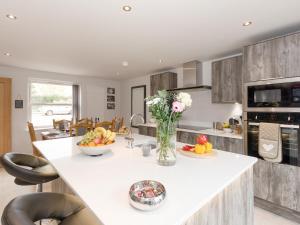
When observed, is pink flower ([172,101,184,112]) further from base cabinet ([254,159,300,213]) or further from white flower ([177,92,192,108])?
base cabinet ([254,159,300,213])

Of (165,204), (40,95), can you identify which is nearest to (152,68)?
(40,95)

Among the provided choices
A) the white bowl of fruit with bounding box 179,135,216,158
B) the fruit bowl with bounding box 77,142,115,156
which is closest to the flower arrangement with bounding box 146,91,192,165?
the white bowl of fruit with bounding box 179,135,216,158

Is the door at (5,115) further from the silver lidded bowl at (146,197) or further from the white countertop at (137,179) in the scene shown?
the silver lidded bowl at (146,197)

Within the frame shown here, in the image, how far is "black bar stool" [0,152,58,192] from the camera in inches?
50.8

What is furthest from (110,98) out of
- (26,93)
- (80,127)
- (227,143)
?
(227,143)

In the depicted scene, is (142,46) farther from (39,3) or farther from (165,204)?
(165,204)

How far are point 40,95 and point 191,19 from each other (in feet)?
14.5

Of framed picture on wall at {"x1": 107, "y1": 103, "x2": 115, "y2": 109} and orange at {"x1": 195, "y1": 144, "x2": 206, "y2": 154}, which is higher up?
framed picture on wall at {"x1": 107, "y1": 103, "x2": 115, "y2": 109}

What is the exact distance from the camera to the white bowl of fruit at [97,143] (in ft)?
4.65

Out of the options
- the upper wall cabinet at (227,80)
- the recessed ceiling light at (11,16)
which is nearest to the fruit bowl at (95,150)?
the recessed ceiling light at (11,16)

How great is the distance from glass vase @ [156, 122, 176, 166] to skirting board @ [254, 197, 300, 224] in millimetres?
1853

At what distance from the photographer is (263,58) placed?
229 cm

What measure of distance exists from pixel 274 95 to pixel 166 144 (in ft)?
5.87

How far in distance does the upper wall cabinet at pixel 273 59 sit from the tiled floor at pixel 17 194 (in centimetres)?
171
